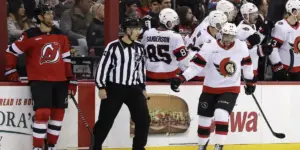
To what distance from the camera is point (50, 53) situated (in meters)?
7.98

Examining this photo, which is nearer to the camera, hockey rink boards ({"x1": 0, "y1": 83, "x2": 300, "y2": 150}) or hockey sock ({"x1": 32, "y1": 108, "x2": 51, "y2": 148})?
hockey sock ({"x1": 32, "y1": 108, "x2": 51, "y2": 148})

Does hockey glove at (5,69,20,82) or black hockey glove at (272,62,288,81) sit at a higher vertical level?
hockey glove at (5,69,20,82)

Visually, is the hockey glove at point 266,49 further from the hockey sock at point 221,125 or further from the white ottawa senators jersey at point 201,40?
the hockey sock at point 221,125

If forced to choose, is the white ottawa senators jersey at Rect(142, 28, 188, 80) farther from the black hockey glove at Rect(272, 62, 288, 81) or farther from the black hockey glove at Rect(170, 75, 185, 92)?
the black hockey glove at Rect(272, 62, 288, 81)

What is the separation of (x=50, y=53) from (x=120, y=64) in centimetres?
70

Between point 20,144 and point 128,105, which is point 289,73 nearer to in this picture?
point 128,105

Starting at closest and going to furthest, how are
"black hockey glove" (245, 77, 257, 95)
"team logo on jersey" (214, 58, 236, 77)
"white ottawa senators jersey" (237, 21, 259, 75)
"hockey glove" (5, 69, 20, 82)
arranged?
"hockey glove" (5, 69, 20, 82)
"team logo on jersey" (214, 58, 236, 77)
"black hockey glove" (245, 77, 257, 95)
"white ottawa senators jersey" (237, 21, 259, 75)

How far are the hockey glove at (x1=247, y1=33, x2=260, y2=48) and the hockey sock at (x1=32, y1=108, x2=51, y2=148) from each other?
2781mm

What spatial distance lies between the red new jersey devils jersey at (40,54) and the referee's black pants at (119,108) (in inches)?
20.6

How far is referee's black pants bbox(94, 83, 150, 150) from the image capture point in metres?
8.16

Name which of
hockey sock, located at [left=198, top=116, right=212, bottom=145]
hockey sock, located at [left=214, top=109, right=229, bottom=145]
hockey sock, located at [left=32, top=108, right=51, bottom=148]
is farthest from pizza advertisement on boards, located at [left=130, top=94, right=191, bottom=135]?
hockey sock, located at [left=32, top=108, right=51, bottom=148]

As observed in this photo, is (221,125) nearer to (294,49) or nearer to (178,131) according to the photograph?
(178,131)

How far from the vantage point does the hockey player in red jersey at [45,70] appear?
7910 millimetres

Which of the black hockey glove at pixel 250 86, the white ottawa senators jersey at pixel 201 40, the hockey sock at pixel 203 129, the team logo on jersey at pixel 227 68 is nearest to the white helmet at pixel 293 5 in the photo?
the white ottawa senators jersey at pixel 201 40
